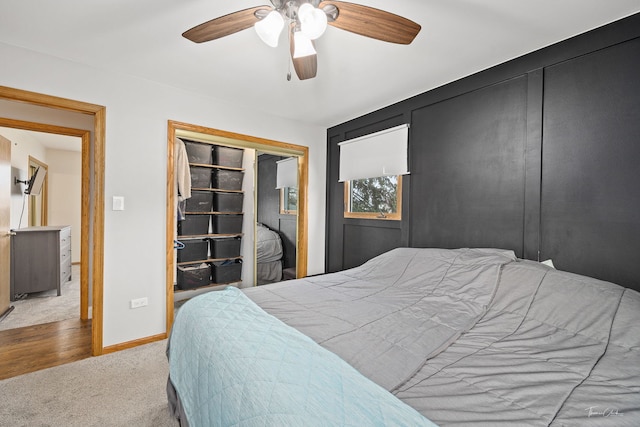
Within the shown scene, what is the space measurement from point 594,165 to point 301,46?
1.93 m

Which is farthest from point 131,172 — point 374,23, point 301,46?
point 374,23

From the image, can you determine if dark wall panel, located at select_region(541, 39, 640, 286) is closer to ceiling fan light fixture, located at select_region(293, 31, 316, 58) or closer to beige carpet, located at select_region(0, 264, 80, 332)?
ceiling fan light fixture, located at select_region(293, 31, 316, 58)

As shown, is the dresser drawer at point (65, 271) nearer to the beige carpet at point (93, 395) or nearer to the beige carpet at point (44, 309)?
the beige carpet at point (44, 309)

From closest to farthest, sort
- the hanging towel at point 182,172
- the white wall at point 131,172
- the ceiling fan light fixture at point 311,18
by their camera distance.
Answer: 1. the ceiling fan light fixture at point 311,18
2. the white wall at point 131,172
3. the hanging towel at point 182,172

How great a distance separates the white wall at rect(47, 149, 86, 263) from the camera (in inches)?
224

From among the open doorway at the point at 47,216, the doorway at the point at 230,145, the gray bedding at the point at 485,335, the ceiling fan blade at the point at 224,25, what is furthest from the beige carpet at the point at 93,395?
the ceiling fan blade at the point at 224,25

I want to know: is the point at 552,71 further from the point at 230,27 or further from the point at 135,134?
the point at 135,134

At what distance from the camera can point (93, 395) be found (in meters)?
1.84

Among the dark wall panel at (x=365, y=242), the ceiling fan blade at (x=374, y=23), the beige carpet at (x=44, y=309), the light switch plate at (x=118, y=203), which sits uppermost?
the ceiling fan blade at (x=374, y=23)

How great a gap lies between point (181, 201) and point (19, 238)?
226 centimetres

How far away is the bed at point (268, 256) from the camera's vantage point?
4.17m

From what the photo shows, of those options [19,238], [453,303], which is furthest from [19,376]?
[453,303]

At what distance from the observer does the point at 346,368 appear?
0.90m

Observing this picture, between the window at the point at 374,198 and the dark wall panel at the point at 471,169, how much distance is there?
0.82 ft
